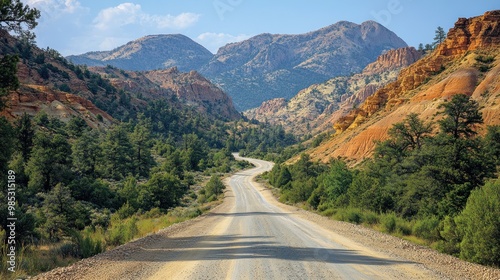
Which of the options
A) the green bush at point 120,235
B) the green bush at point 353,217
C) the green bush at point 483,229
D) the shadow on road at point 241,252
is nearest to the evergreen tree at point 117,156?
the green bush at point 353,217

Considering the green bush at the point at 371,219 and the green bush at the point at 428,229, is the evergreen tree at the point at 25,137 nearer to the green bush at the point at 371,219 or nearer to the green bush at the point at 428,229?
the green bush at the point at 371,219

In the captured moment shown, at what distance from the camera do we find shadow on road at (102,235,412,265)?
10.6 meters

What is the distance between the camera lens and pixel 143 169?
66250 mm

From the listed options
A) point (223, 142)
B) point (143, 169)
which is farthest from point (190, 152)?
point (223, 142)

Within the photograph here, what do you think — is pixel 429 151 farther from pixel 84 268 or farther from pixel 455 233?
pixel 84 268

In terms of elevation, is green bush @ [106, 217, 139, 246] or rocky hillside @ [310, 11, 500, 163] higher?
rocky hillside @ [310, 11, 500, 163]

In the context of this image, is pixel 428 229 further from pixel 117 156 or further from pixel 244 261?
pixel 117 156

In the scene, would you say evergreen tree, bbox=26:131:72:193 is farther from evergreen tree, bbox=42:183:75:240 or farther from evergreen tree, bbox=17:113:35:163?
evergreen tree, bbox=42:183:75:240

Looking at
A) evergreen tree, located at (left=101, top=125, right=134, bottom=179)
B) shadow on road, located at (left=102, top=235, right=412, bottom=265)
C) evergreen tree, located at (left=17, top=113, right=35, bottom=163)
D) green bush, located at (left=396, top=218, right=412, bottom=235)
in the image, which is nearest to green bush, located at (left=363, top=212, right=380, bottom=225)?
green bush, located at (left=396, top=218, right=412, bottom=235)

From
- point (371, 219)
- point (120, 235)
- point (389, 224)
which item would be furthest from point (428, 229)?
point (120, 235)

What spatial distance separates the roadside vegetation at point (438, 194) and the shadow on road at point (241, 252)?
14.2 feet

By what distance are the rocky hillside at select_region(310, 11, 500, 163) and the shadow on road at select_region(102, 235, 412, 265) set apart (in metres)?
54.8

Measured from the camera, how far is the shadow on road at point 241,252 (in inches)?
416

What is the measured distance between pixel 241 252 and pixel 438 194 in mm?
14618
